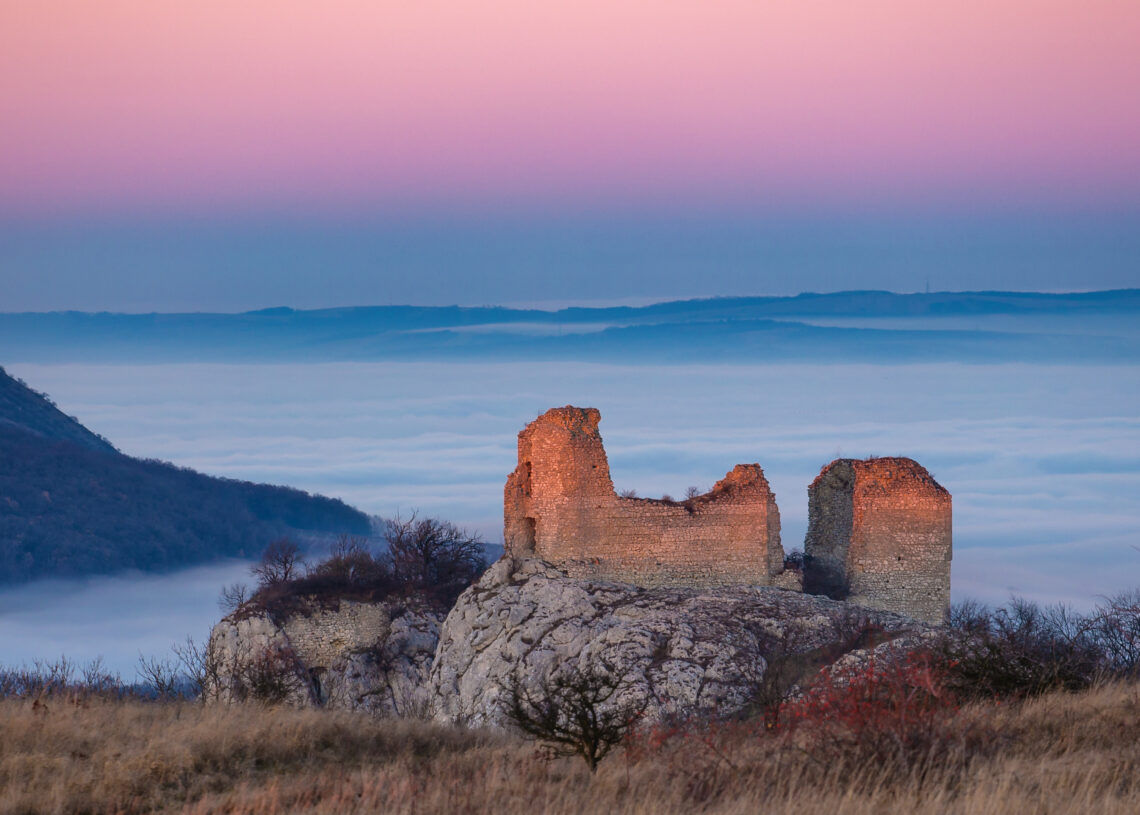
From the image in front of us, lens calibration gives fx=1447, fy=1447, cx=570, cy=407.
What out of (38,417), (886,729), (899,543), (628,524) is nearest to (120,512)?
(38,417)

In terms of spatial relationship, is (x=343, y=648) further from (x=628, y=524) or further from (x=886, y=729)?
(x=886, y=729)

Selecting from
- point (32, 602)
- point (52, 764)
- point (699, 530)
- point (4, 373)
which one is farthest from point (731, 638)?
point (4, 373)

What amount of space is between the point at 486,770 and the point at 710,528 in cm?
2005

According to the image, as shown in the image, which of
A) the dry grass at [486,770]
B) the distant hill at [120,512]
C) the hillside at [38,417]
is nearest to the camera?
the dry grass at [486,770]

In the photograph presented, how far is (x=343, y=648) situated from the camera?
42.9 metres

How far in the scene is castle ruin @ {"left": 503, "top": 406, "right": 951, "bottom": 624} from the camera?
116 ft

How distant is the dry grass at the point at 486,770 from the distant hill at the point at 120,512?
129913 mm

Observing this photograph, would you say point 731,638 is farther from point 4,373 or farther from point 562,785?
point 4,373

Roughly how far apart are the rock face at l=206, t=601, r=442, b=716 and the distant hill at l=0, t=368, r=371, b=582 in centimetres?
10570

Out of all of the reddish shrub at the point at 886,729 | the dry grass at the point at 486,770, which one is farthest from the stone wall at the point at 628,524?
the reddish shrub at the point at 886,729

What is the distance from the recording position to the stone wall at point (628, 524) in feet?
116

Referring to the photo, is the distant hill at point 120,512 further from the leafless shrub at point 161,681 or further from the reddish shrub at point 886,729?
the reddish shrub at point 886,729

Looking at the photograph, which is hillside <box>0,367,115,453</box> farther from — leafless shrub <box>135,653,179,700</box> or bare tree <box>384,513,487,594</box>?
bare tree <box>384,513,487,594</box>

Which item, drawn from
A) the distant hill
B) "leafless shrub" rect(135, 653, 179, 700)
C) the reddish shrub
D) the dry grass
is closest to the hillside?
the distant hill
